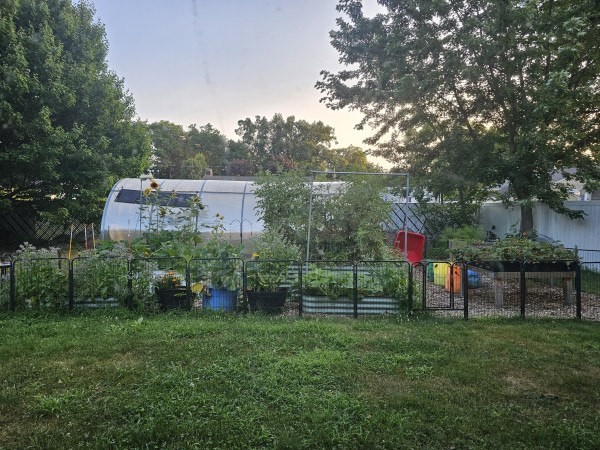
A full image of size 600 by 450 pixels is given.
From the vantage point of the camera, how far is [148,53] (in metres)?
5.71

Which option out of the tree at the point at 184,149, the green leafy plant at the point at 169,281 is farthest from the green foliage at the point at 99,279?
the tree at the point at 184,149

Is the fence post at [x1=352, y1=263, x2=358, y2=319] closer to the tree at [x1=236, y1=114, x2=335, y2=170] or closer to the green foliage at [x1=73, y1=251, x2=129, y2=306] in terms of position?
the green foliage at [x1=73, y1=251, x2=129, y2=306]

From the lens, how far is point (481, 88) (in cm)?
1094

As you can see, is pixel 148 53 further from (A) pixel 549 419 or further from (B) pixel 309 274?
(A) pixel 549 419

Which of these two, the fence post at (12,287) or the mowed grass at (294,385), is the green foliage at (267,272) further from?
the fence post at (12,287)

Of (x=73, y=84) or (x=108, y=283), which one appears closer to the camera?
(x=108, y=283)

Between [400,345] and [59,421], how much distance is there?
114 inches

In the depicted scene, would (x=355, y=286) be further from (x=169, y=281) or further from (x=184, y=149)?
(x=184, y=149)

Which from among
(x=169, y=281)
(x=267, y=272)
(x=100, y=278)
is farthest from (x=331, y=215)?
(x=100, y=278)

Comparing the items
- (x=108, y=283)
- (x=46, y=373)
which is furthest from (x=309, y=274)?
(x=46, y=373)

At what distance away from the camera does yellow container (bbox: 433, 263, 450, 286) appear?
22.6 ft

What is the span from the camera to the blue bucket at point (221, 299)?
232 inches

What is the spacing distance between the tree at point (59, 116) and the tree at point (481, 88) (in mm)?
7751

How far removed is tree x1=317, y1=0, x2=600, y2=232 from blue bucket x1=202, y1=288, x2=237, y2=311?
21.5ft
